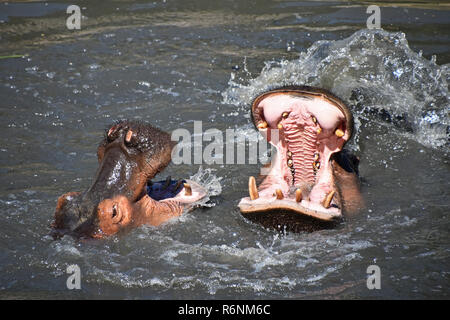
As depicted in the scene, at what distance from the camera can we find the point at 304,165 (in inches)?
164

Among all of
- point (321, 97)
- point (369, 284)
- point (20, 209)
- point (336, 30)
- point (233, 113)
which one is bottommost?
point (369, 284)

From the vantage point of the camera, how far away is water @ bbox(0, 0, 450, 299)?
367 cm

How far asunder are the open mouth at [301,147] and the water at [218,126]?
0.87 ft

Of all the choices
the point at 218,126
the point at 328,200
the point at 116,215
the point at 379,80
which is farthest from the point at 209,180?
the point at 379,80

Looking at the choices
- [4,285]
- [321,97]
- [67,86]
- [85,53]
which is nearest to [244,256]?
[321,97]

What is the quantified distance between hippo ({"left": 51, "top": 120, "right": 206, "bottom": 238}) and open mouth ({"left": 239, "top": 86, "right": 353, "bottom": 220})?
56 centimetres

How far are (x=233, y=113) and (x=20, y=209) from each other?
86.8 inches

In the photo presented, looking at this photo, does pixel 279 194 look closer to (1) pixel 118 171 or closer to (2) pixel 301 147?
(2) pixel 301 147

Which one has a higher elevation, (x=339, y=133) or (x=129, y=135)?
(x=339, y=133)

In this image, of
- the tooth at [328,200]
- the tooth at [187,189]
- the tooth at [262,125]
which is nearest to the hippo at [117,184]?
the tooth at [187,189]

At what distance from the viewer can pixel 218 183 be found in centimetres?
475

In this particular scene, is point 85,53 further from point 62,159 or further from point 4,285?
point 4,285

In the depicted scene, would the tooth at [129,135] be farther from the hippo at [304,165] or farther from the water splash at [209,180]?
the water splash at [209,180]

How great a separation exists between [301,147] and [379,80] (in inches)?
81.0
